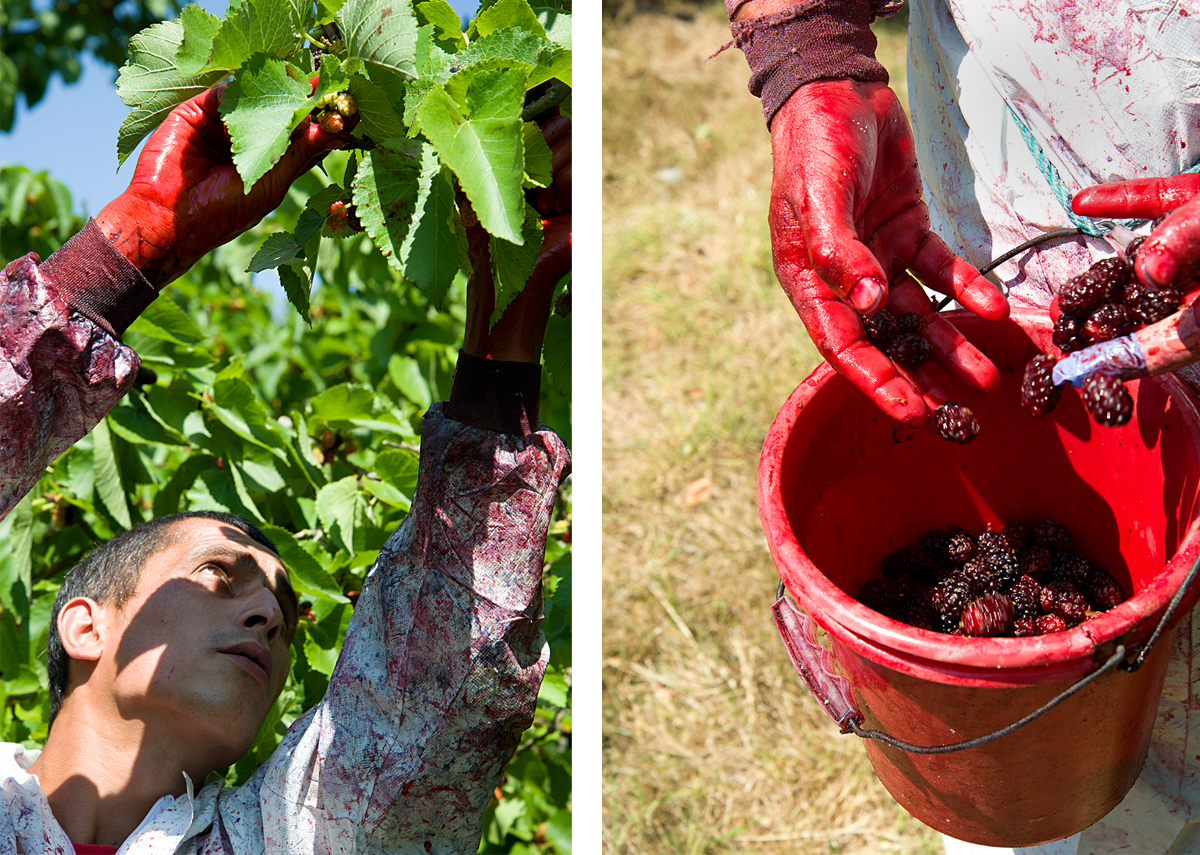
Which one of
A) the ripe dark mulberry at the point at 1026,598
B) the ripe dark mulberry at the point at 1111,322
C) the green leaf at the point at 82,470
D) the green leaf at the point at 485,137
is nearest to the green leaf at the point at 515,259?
Answer: the green leaf at the point at 485,137

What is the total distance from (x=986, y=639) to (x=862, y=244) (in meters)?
0.64

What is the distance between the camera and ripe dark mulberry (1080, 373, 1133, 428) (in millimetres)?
1427

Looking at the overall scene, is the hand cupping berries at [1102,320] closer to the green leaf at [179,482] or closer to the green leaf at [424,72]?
the green leaf at [424,72]

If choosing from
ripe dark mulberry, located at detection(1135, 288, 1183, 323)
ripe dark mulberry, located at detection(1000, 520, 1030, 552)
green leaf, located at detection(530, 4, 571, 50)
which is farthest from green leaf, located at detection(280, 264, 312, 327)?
ripe dark mulberry, located at detection(1000, 520, 1030, 552)

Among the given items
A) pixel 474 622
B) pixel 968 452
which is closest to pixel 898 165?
pixel 968 452

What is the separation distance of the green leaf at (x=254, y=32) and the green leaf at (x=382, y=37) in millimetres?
73

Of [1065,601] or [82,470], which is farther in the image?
[82,470]

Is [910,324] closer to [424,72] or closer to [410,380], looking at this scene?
[424,72]

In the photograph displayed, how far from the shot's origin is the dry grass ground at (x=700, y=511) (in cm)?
274

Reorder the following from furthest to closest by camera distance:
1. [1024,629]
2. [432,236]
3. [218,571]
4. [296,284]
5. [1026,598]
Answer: [218,571]
[1026,598]
[1024,629]
[296,284]
[432,236]

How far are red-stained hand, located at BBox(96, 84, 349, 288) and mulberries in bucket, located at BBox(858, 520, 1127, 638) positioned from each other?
1324mm

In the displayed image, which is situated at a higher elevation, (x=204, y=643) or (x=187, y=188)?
(x=187, y=188)

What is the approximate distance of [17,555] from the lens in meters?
2.50

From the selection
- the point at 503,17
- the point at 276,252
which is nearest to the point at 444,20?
the point at 503,17
